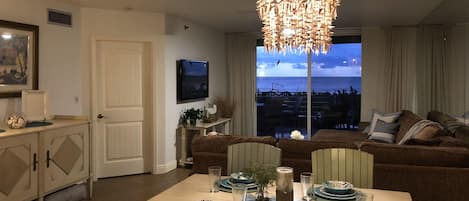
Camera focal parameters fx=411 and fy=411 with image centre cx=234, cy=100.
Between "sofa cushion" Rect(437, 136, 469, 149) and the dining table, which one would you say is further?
"sofa cushion" Rect(437, 136, 469, 149)

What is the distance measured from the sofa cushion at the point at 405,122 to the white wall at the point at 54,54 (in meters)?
4.26

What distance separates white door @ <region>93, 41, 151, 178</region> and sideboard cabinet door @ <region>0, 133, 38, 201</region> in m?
1.93

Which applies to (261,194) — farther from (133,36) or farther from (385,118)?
(385,118)

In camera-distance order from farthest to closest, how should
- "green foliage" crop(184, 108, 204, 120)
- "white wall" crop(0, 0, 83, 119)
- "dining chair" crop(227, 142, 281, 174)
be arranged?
"green foliage" crop(184, 108, 204, 120)
"white wall" crop(0, 0, 83, 119)
"dining chair" crop(227, 142, 281, 174)

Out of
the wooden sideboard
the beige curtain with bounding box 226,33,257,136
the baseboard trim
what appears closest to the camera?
the wooden sideboard

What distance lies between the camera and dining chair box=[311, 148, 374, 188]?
257 centimetres

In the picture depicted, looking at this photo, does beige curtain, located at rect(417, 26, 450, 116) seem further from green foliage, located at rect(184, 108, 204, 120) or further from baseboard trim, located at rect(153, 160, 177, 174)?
baseboard trim, located at rect(153, 160, 177, 174)

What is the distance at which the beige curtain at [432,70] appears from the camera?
686 cm

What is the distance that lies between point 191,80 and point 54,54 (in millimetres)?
2360

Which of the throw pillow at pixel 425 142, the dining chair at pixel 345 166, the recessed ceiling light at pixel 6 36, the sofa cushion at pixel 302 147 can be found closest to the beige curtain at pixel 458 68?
the throw pillow at pixel 425 142

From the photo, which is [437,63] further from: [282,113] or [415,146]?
[415,146]

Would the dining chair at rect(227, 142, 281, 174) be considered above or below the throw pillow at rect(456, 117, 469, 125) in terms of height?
below

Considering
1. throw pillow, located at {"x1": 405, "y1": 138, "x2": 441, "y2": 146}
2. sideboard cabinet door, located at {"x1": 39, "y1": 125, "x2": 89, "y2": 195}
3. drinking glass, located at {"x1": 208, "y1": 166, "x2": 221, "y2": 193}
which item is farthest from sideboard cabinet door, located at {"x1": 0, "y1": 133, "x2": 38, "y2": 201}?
throw pillow, located at {"x1": 405, "y1": 138, "x2": 441, "y2": 146}

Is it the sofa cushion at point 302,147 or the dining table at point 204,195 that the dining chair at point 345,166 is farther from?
the sofa cushion at point 302,147
